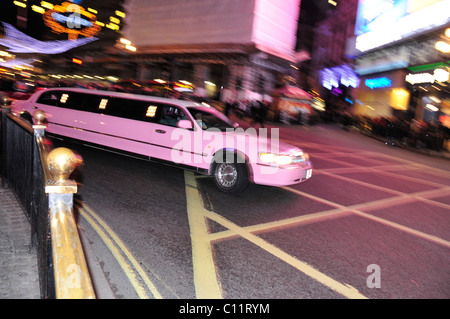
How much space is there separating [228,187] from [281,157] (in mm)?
1207

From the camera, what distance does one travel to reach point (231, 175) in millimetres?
6781

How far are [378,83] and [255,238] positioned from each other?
25.3m

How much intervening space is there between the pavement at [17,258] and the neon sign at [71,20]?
155 feet

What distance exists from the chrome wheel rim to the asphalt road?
0.30m

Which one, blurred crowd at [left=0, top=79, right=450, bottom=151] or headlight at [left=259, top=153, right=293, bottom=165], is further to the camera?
blurred crowd at [left=0, top=79, right=450, bottom=151]

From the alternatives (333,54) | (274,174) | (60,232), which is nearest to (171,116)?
(274,174)

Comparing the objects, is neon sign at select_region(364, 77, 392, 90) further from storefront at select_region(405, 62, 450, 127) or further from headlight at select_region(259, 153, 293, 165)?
headlight at select_region(259, 153, 293, 165)

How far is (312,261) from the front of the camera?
4.09m

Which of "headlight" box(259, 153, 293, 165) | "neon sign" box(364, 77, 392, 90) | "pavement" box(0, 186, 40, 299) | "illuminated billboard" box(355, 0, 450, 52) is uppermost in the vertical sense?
"illuminated billboard" box(355, 0, 450, 52)

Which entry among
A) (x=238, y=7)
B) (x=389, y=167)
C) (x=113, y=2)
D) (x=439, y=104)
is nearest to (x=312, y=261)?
(x=389, y=167)

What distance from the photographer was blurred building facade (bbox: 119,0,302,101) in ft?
94.6

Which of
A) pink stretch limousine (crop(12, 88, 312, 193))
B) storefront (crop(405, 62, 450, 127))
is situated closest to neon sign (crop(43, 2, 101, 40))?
storefront (crop(405, 62, 450, 127))
